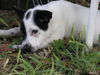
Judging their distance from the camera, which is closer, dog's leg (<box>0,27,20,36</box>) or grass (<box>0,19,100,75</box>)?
grass (<box>0,19,100,75</box>)

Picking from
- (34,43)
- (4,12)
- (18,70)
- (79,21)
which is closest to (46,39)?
(34,43)

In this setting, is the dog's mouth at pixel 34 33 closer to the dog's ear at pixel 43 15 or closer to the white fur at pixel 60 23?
the white fur at pixel 60 23

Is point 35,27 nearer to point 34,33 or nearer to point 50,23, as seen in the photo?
point 34,33

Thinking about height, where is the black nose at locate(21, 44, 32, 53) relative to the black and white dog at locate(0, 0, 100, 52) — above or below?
below

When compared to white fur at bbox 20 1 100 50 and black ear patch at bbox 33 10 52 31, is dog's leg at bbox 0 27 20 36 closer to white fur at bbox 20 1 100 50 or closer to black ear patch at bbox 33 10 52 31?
white fur at bbox 20 1 100 50

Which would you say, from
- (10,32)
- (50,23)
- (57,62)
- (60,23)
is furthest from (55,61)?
(10,32)

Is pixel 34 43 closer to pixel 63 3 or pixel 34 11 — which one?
pixel 34 11

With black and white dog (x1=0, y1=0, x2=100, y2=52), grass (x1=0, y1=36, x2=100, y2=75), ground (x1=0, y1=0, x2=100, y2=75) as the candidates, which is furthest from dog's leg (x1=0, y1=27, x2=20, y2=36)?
grass (x1=0, y1=36, x2=100, y2=75)
